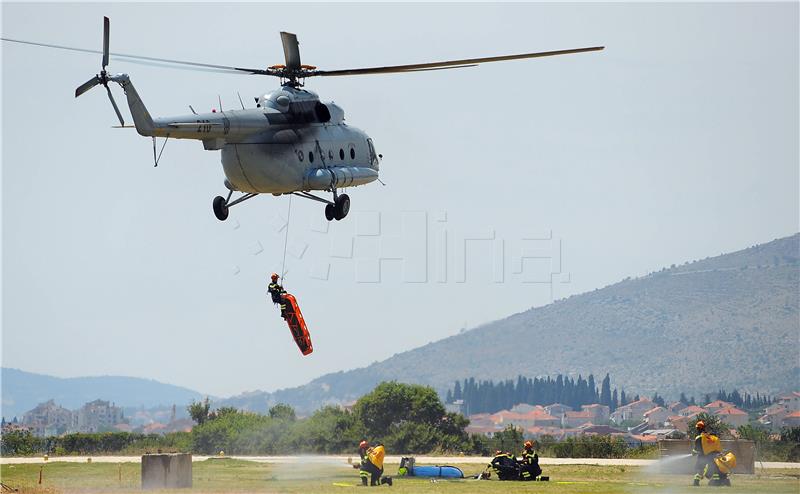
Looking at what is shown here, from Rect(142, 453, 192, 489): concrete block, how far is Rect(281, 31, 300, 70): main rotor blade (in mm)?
15530

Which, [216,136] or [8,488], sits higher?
[216,136]

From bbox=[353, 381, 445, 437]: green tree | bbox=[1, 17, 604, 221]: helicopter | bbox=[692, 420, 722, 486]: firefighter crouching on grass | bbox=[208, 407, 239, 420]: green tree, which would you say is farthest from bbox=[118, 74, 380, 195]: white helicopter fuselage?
bbox=[353, 381, 445, 437]: green tree

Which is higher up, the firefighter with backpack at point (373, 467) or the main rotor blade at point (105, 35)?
the main rotor blade at point (105, 35)

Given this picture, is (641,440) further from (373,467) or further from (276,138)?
(373,467)

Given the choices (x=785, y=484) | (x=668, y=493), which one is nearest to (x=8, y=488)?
(x=668, y=493)

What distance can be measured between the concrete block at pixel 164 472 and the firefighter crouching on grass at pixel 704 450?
659 inches

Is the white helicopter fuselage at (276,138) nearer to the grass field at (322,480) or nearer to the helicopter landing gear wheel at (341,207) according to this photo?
the helicopter landing gear wheel at (341,207)

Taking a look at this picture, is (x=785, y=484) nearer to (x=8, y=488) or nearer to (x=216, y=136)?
(x=216, y=136)

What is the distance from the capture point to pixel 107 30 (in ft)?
137

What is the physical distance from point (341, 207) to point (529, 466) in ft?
40.5

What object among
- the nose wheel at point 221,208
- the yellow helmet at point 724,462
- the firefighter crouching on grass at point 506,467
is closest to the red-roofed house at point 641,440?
the firefighter crouching on grass at point 506,467

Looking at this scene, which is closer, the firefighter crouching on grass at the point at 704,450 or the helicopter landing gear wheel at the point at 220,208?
the firefighter crouching on grass at the point at 704,450

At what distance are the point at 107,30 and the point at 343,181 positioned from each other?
39.7 feet

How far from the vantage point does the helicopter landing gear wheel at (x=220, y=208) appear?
49094 millimetres
